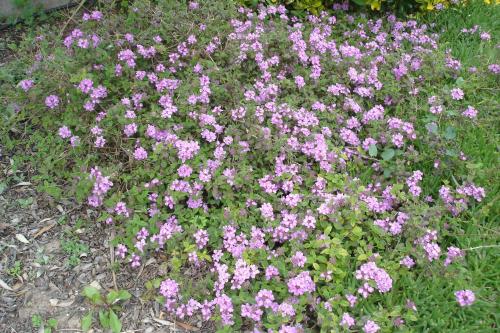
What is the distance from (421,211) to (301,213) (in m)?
0.63

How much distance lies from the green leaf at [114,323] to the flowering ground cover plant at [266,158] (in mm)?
238

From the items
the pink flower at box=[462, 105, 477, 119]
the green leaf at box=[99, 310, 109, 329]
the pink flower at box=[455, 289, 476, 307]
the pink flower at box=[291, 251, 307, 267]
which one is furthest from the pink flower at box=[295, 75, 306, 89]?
the green leaf at box=[99, 310, 109, 329]

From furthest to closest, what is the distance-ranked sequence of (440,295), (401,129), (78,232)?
(401,129) → (78,232) → (440,295)

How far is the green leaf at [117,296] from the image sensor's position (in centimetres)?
242

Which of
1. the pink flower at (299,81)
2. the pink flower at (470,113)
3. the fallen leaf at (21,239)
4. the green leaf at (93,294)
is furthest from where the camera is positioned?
the pink flower at (299,81)

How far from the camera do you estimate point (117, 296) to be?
2.44 m

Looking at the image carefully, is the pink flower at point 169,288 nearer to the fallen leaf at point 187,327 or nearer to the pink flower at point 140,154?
the fallen leaf at point 187,327

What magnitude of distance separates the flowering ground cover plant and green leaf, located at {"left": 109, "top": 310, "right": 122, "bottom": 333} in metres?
0.24

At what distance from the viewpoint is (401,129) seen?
298cm

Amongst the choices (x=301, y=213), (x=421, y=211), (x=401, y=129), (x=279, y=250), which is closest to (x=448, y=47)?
(x=401, y=129)

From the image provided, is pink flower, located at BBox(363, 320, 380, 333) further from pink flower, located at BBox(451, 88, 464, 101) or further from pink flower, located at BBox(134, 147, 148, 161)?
pink flower, located at BBox(451, 88, 464, 101)

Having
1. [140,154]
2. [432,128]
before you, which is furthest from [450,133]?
[140,154]

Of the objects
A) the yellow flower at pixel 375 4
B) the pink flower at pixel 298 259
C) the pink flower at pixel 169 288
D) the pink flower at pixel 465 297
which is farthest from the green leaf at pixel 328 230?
the yellow flower at pixel 375 4

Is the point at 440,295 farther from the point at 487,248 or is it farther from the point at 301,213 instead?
the point at 301,213
